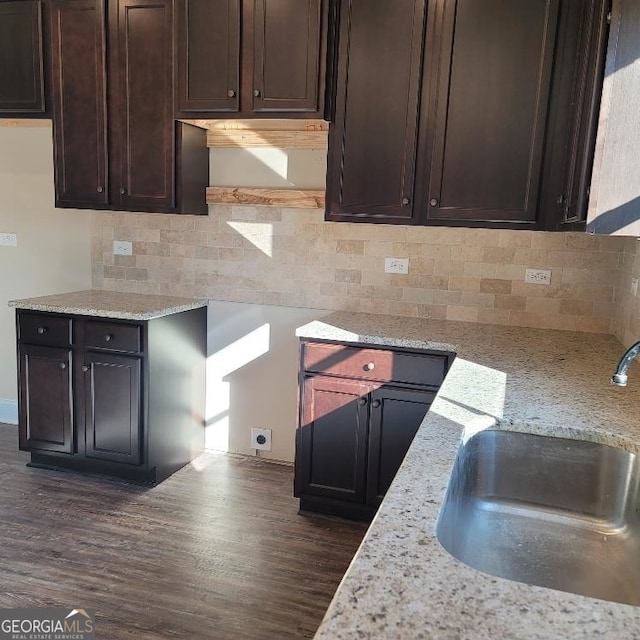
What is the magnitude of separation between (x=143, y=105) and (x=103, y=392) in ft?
5.11

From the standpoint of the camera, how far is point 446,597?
815mm

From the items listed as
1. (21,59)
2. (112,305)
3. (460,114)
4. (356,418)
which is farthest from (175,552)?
(21,59)

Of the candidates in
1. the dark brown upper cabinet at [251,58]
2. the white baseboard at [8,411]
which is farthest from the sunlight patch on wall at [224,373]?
the white baseboard at [8,411]

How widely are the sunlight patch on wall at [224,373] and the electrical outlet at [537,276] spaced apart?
148cm

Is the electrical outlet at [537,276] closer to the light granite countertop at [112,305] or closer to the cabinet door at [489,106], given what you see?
the cabinet door at [489,106]

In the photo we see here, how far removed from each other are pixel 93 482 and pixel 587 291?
281 centimetres

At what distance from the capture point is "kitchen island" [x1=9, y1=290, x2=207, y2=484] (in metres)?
3.17

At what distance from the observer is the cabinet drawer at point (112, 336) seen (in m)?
3.13

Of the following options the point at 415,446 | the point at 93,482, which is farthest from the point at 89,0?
the point at 415,446

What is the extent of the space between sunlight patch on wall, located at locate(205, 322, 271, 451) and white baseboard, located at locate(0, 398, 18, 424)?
1.47 meters

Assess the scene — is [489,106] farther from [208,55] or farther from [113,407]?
[113,407]

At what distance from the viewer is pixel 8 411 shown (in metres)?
4.21

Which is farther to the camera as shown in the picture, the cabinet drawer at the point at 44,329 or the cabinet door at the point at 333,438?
the cabinet drawer at the point at 44,329

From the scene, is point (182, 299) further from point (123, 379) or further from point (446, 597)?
point (446, 597)
